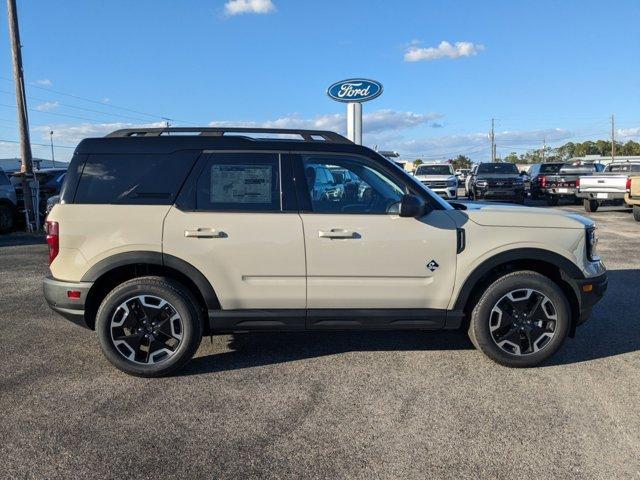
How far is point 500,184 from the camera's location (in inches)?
895

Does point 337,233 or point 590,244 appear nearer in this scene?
point 337,233

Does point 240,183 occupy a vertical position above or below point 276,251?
above

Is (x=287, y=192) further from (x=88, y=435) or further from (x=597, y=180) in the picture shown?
(x=597, y=180)

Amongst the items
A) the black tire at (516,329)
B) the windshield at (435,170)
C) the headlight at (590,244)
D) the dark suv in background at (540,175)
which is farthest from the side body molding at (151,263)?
the dark suv in background at (540,175)

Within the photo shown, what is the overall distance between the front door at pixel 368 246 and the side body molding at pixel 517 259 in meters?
0.13

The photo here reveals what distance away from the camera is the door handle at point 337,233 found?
4227 millimetres

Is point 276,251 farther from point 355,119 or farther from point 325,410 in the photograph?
point 355,119

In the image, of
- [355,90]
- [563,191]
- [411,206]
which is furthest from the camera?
[563,191]

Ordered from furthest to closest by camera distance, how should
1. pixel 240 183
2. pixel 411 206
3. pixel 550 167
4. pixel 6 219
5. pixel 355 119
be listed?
1. pixel 550 167
2. pixel 355 119
3. pixel 6 219
4. pixel 240 183
5. pixel 411 206

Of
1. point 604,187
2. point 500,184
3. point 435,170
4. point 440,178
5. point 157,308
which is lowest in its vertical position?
point 157,308

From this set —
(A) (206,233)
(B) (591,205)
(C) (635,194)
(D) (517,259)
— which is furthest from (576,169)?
(A) (206,233)

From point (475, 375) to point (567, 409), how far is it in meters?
0.76

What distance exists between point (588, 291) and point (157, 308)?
3509mm

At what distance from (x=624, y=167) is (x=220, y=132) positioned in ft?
65.2
